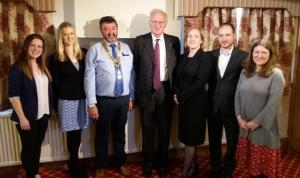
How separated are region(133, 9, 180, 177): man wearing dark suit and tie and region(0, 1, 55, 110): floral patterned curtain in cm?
82

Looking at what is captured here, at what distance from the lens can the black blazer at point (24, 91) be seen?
2.21 meters

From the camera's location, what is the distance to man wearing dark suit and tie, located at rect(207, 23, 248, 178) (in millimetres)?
2414

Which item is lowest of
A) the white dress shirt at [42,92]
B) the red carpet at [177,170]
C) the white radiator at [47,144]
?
the red carpet at [177,170]

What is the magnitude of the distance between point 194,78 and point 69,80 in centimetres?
103

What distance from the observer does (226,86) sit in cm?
242

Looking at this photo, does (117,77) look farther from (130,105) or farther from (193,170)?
(193,170)

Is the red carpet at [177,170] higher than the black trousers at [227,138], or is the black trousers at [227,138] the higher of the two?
the black trousers at [227,138]

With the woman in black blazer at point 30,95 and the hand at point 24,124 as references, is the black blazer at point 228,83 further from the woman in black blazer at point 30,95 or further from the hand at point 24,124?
the hand at point 24,124

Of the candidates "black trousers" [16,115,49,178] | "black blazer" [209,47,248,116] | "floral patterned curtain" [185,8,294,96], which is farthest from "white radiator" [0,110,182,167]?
"floral patterned curtain" [185,8,294,96]

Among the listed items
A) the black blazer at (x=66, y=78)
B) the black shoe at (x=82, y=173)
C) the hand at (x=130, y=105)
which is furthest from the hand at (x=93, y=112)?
the black shoe at (x=82, y=173)

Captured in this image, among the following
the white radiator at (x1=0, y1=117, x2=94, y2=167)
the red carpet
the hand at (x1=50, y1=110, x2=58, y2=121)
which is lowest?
the red carpet

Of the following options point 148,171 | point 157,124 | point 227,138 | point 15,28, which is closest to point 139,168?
point 148,171

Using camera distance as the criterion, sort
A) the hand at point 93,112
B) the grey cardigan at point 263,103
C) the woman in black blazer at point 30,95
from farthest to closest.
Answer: the hand at point 93,112 → the woman in black blazer at point 30,95 → the grey cardigan at point 263,103

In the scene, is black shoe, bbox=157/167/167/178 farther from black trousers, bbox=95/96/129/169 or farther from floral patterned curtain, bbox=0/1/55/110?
floral patterned curtain, bbox=0/1/55/110
